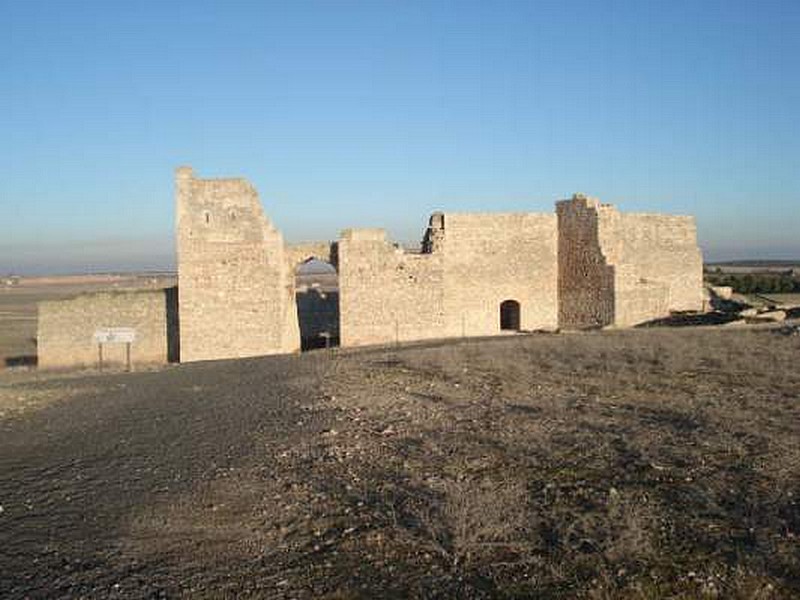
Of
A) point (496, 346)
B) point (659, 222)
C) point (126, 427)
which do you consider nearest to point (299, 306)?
point (496, 346)

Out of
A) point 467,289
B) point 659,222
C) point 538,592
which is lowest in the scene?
point 538,592

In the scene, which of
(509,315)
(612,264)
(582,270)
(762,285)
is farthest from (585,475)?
(762,285)

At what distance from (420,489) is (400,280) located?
1281 centimetres

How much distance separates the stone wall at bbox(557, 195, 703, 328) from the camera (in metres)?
18.8

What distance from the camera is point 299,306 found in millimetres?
21656

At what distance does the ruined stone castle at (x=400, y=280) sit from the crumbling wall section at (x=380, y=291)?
27mm

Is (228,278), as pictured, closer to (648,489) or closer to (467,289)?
(467,289)

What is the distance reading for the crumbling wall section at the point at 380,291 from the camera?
17531 millimetres

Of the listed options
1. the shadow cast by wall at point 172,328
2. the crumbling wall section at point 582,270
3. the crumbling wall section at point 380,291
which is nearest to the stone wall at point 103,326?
the shadow cast by wall at point 172,328

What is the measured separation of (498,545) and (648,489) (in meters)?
1.56

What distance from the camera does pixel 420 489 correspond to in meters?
5.14

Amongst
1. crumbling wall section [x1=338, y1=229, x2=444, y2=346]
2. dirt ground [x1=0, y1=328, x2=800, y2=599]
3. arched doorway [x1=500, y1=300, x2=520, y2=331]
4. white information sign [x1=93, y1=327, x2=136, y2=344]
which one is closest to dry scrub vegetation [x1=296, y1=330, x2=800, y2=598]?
dirt ground [x1=0, y1=328, x2=800, y2=599]

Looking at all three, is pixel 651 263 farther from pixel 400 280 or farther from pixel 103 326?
pixel 103 326

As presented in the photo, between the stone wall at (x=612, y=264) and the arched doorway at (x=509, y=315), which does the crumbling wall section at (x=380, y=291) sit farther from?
the stone wall at (x=612, y=264)
